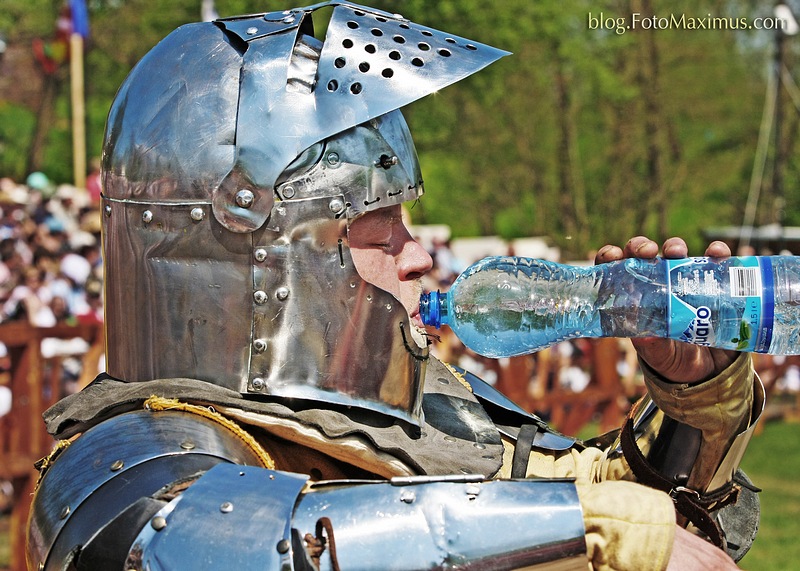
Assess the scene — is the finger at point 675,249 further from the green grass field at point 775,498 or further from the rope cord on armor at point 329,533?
the green grass field at point 775,498

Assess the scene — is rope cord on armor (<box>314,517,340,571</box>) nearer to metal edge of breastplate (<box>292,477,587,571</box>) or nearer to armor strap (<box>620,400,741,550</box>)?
metal edge of breastplate (<box>292,477,587,571</box>)

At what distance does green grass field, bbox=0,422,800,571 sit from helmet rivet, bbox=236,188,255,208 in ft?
19.7

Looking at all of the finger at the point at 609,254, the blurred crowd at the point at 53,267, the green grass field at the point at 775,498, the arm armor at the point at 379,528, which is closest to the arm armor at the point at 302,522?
the arm armor at the point at 379,528

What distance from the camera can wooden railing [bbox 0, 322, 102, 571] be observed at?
6.84m

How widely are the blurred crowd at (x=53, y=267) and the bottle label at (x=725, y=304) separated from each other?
5.58m

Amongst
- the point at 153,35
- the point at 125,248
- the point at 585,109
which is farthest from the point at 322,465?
the point at 585,109

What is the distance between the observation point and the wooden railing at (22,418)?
684 centimetres

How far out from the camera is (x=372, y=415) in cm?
261

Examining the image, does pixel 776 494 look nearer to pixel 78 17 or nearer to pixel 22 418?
pixel 22 418

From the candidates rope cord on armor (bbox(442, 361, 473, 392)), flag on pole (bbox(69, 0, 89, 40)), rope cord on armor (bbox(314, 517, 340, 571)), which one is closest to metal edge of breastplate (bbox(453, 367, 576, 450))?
rope cord on armor (bbox(442, 361, 473, 392))

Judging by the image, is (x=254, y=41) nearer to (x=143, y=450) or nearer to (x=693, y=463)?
(x=143, y=450)

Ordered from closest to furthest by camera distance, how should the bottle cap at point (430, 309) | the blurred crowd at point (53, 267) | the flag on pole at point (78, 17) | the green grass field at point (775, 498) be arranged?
the bottle cap at point (430, 309), the green grass field at point (775, 498), the blurred crowd at point (53, 267), the flag on pole at point (78, 17)

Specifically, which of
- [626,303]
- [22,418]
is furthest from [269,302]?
[22,418]

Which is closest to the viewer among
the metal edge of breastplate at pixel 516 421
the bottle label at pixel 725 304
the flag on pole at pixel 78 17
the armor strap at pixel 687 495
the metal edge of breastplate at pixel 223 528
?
the metal edge of breastplate at pixel 223 528
